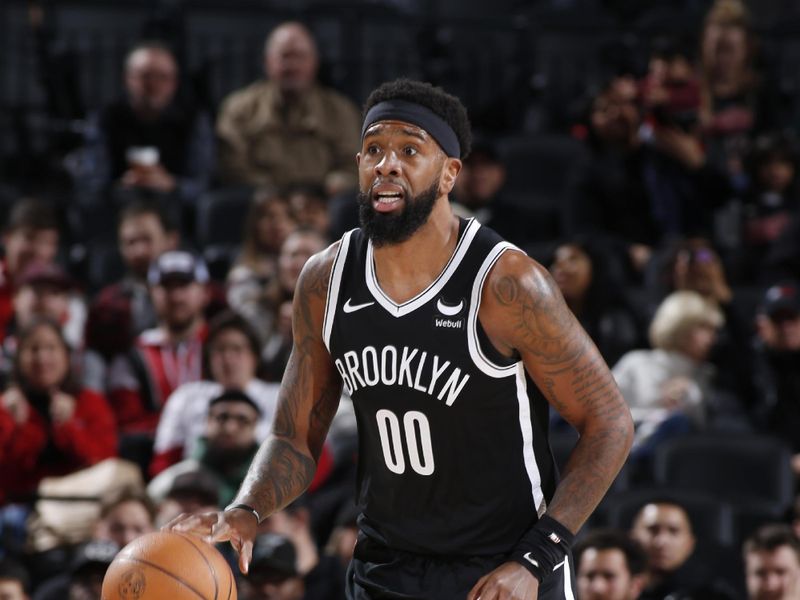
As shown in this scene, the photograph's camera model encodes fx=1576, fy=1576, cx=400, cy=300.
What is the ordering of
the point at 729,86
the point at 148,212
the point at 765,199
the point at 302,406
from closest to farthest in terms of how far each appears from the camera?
the point at 302,406, the point at 148,212, the point at 765,199, the point at 729,86

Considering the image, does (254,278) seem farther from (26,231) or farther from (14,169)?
(14,169)

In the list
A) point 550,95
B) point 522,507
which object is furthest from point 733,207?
point 522,507

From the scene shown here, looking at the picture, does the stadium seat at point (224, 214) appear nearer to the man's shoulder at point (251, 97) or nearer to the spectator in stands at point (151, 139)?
the spectator in stands at point (151, 139)

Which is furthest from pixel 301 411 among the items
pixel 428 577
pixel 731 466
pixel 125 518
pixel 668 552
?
pixel 731 466

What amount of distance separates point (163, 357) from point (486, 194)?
2529mm

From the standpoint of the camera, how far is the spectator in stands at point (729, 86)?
11062 mm

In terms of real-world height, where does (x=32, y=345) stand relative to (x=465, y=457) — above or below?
below

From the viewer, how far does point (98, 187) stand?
10508mm

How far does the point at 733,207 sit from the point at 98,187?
432 cm

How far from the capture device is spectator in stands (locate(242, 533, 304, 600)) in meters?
7.06

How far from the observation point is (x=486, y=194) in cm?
1012

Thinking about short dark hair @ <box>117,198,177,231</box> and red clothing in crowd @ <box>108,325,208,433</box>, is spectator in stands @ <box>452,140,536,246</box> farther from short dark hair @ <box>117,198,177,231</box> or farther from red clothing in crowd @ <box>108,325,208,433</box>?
red clothing in crowd @ <box>108,325,208,433</box>

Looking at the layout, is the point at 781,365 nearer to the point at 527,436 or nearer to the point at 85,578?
the point at 85,578

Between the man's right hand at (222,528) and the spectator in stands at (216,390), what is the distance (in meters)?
3.88
